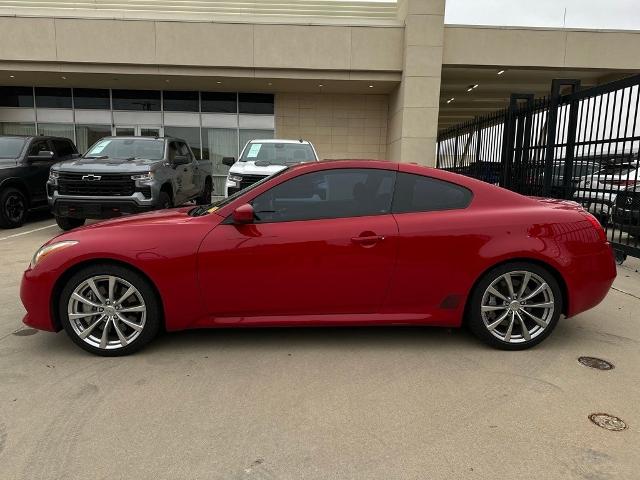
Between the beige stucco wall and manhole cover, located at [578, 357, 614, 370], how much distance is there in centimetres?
1410

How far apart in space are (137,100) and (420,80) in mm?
10040

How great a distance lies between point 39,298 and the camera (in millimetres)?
3506

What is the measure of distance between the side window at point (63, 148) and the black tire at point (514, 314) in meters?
10.9

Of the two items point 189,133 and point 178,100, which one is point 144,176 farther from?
point 178,100

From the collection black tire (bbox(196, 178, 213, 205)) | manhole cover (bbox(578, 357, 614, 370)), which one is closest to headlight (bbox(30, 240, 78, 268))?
manhole cover (bbox(578, 357, 614, 370))

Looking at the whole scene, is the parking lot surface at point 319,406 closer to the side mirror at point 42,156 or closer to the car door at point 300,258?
the car door at point 300,258

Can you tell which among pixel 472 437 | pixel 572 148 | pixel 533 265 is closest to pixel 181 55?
pixel 572 148

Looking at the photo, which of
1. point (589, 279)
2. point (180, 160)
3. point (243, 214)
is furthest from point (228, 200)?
point (180, 160)

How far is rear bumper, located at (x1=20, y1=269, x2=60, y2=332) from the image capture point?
3.48m

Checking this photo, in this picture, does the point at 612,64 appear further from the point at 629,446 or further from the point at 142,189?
the point at 629,446

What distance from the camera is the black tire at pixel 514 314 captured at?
3631 millimetres

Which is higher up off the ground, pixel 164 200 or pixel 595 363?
pixel 164 200

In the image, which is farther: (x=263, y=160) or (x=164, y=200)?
(x=263, y=160)

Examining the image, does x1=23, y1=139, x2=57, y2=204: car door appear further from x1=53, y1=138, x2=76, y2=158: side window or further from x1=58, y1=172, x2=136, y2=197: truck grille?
x1=58, y1=172, x2=136, y2=197: truck grille
